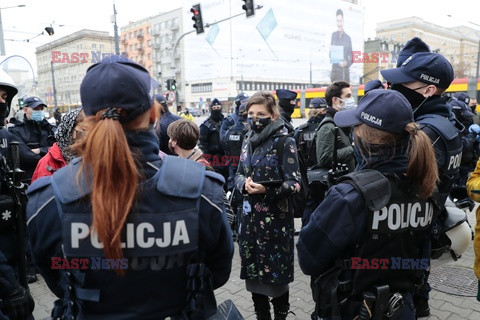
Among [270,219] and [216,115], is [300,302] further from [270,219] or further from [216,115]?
[216,115]

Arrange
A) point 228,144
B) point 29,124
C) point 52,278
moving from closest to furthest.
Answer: point 52,278 → point 29,124 → point 228,144

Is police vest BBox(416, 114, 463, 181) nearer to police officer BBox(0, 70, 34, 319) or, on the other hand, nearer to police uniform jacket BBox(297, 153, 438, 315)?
police uniform jacket BBox(297, 153, 438, 315)

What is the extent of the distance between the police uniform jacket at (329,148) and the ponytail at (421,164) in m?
2.06

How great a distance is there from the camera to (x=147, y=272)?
1434 millimetres

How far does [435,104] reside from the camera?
2.64 metres

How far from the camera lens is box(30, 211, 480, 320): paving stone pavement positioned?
11.6 feet

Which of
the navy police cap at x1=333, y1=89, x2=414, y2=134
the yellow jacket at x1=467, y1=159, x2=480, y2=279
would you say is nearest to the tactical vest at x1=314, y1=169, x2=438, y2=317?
the navy police cap at x1=333, y1=89, x2=414, y2=134

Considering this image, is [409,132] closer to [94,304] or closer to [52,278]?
[94,304]

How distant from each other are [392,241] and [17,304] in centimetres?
209

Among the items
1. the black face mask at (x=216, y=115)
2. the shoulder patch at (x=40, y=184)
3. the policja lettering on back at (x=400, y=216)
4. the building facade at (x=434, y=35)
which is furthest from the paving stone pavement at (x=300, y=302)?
the building facade at (x=434, y=35)

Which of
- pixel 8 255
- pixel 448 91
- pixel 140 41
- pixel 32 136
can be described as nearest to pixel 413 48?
pixel 8 255

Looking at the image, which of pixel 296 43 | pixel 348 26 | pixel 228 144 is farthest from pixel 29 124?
pixel 348 26

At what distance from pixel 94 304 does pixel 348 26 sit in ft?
292

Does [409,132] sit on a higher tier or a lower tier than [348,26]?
lower
